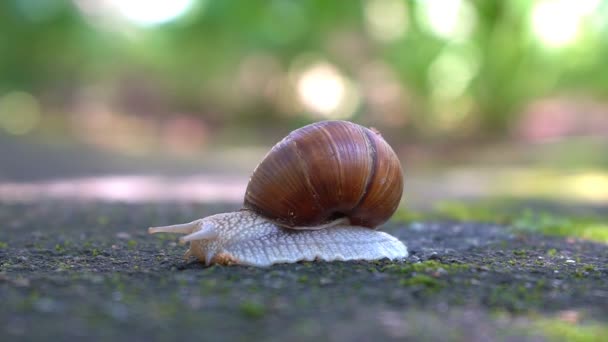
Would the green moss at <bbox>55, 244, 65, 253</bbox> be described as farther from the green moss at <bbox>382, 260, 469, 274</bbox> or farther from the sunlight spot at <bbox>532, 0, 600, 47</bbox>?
the sunlight spot at <bbox>532, 0, 600, 47</bbox>

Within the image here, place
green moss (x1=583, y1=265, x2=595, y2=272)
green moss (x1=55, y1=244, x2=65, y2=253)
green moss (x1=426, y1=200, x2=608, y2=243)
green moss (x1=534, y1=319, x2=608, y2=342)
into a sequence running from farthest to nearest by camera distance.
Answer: green moss (x1=426, y1=200, x2=608, y2=243)
green moss (x1=55, y1=244, x2=65, y2=253)
green moss (x1=583, y1=265, x2=595, y2=272)
green moss (x1=534, y1=319, x2=608, y2=342)

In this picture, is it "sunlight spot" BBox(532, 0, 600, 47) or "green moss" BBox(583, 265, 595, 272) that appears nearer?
"green moss" BBox(583, 265, 595, 272)

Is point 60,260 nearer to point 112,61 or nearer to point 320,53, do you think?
point 320,53

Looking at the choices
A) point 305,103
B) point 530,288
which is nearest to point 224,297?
point 530,288

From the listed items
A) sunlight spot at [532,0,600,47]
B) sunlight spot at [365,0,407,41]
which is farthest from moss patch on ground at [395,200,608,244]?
sunlight spot at [365,0,407,41]

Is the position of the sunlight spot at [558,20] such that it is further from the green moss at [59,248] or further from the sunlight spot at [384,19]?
the green moss at [59,248]

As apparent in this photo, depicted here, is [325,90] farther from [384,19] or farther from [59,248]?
[59,248]

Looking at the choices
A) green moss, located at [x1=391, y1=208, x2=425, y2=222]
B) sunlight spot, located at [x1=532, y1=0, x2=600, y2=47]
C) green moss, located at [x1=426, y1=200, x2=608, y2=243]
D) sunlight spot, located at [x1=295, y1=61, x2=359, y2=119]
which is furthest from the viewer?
sunlight spot, located at [x1=295, y1=61, x2=359, y2=119]

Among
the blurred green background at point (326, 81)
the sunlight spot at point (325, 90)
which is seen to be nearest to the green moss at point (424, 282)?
the blurred green background at point (326, 81)

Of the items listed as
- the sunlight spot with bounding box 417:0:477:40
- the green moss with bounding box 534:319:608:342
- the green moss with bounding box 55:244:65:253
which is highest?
the sunlight spot with bounding box 417:0:477:40
